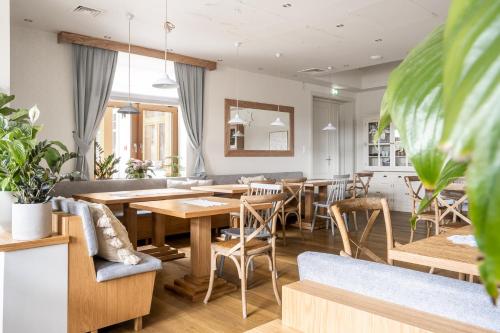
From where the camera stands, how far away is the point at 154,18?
477 centimetres

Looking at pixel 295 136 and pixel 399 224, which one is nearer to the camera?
pixel 399 224

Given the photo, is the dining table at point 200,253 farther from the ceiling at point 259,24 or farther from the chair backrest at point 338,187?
the chair backrest at point 338,187

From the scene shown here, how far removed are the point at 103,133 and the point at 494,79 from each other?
21.9 feet

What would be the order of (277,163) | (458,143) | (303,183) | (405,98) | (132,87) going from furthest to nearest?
(277,163)
(132,87)
(303,183)
(405,98)
(458,143)

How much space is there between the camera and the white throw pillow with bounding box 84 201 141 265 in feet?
8.36

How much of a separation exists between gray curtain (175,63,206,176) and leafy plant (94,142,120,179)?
52.0 inches

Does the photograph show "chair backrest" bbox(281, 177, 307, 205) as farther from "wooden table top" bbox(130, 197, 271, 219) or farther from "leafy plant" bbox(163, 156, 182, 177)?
"wooden table top" bbox(130, 197, 271, 219)

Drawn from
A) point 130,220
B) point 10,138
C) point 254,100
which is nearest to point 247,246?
point 10,138

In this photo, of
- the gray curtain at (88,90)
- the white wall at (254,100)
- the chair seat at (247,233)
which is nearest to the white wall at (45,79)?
the gray curtain at (88,90)

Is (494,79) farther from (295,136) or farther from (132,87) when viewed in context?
(295,136)

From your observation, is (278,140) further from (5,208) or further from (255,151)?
(5,208)

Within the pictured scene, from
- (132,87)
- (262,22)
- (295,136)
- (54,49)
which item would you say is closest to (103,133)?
(132,87)

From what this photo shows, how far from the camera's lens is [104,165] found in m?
5.81

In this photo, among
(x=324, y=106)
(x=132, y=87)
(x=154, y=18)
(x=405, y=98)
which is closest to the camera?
(x=405, y=98)
